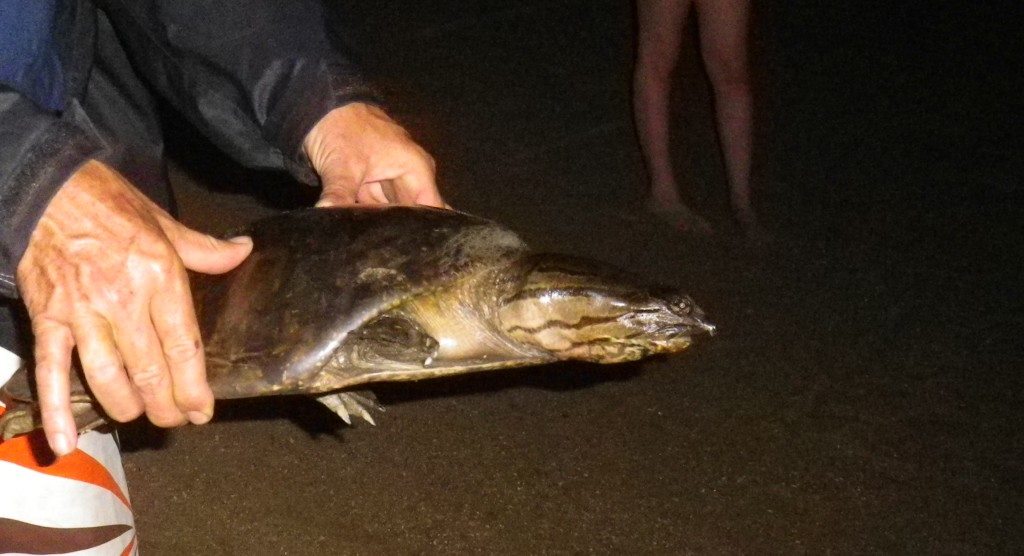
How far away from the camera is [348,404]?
161 cm

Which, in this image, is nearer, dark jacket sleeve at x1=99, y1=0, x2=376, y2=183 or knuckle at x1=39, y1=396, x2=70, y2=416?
knuckle at x1=39, y1=396, x2=70, y2=416

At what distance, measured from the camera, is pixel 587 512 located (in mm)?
2531

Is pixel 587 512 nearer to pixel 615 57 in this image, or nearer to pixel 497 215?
pixel 497 215

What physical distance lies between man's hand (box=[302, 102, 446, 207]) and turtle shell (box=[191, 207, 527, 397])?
0.17 metres

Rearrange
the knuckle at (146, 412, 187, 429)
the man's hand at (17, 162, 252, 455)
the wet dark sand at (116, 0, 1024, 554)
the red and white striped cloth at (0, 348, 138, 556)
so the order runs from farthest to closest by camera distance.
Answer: the wet dark sand at (116, 0, 1024, 554) → the red and white striped cloth at (0, 348, 138, 556) → the knuckle at (146, 412, 187, 429) → the man's hand at (17, 162, 252, 455)

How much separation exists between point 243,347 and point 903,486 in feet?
6.46

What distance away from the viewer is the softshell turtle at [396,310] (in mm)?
1292

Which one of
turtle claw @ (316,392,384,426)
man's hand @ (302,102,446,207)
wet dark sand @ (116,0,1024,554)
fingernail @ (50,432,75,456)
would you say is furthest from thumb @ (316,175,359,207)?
wet dark sand @ (116,0,1024,554)

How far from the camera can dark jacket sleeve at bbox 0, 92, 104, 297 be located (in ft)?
3.73

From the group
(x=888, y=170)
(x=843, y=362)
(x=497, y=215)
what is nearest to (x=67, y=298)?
(x=843, y=362)

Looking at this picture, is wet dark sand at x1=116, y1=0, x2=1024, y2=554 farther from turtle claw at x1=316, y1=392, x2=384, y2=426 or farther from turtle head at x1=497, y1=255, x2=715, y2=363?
turtle head at x1=497, y1=255, x2=715, y2=363

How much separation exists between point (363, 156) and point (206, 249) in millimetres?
373

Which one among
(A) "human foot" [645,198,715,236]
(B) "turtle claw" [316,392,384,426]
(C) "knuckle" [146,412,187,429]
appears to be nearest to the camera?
(C) "knuckle" [146,412,187,429]

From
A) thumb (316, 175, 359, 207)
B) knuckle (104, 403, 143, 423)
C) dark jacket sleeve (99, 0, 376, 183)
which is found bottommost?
knuckle (104, 403, 143, 423)
